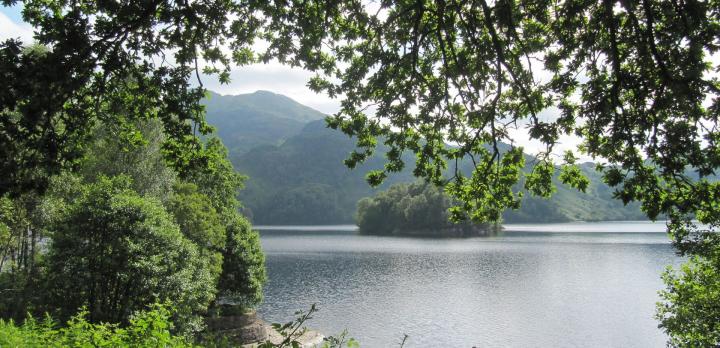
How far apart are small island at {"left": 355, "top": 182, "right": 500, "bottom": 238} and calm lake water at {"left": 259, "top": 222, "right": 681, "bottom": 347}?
57737 millimetres

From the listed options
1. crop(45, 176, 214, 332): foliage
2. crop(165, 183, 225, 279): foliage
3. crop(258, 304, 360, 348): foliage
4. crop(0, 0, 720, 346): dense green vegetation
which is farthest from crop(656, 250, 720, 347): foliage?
crop(165, 183, 225, 279): foliage

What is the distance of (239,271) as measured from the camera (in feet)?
118

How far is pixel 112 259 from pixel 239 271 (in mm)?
14835

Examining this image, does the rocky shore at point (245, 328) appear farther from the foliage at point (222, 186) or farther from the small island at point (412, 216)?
the small island at point (412, 216)

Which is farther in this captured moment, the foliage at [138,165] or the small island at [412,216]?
the small island at [412,216]

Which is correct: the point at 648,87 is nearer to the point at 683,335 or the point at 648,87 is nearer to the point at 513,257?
the point at 683,335

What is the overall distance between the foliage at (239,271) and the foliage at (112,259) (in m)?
12.2

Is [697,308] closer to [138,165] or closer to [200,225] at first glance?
[200,225]

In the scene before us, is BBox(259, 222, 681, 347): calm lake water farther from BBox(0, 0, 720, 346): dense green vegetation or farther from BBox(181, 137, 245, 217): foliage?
BBox(0, 0, 720, 346): dense green vegetation

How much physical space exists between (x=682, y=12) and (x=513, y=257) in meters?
83.7

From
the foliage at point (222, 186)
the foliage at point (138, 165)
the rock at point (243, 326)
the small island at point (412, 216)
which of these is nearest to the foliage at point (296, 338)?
the rock at point (243, 326)

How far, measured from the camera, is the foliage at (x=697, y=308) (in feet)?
61.1

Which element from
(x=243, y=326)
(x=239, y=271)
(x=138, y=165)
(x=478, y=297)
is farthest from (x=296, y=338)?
(x=478, y=297)

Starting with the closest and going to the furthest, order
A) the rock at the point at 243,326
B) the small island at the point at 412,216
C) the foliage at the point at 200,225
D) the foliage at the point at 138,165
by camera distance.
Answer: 1. the rock at the point at 243,326
2. the foliage at the point at 200,225
3. the foliage at the point at 138,165
4. the small island at the point at 412,216
